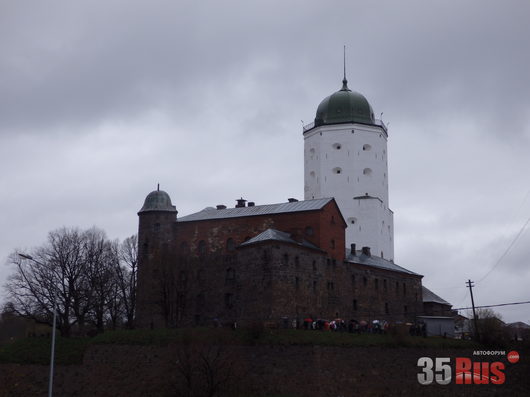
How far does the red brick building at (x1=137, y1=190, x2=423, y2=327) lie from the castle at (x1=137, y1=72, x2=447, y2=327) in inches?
3.0

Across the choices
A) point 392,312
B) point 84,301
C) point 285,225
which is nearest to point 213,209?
point 285,225

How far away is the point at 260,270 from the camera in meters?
55.3

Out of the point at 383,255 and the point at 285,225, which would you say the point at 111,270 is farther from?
the point at 383,255

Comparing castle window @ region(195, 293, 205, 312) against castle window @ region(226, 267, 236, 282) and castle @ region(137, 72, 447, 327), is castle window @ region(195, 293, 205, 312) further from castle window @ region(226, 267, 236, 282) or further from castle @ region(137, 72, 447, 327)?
castle window @ region(226, 267, 236, 282)

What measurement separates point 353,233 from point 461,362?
2849cm

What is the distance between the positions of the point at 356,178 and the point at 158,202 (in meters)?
24.2

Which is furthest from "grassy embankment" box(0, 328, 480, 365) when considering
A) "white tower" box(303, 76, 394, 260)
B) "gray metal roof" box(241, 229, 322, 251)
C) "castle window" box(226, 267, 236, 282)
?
"white tower" box(303, 76, 394, 260)

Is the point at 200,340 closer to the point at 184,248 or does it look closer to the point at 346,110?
the point at 184,248

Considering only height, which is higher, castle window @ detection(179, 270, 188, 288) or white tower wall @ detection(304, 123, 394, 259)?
white tower wall @ detection(304, 123, 394, 259)

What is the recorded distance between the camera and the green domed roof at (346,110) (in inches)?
3219

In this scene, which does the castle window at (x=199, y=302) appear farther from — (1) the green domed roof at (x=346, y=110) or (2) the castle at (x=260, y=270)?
(1) the green domed roof at (x=346, y=110)

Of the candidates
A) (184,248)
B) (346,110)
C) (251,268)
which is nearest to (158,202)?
(184,248)

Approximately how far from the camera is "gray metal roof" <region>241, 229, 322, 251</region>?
56438 millimetres

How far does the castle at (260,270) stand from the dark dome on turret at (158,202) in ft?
0.27
